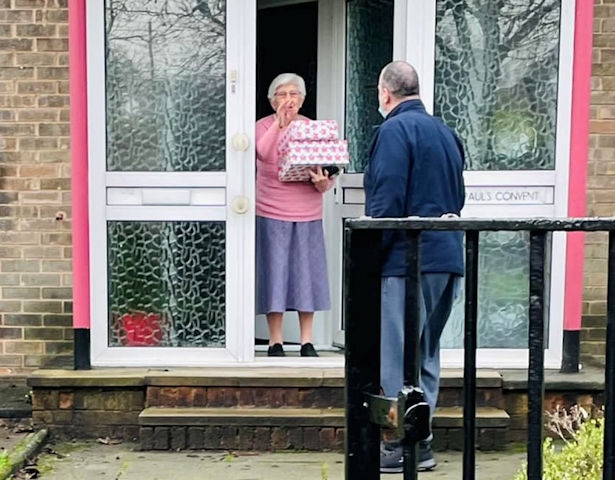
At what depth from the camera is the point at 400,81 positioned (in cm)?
358

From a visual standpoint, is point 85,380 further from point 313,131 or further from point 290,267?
point 313,131

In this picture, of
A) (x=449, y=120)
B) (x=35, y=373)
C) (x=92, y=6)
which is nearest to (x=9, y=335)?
(x=35, y=373)

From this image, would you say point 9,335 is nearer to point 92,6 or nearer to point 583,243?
point 92,6

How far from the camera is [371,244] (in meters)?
1.62

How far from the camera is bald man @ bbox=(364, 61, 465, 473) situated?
3447 millimetres

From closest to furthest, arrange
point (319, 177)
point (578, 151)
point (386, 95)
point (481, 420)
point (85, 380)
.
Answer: point (386, 95) → point (481, 420) → point (85, 380) → point (578, 151) → point (319, 177)

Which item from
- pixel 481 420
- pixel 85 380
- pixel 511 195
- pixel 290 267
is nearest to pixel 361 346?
pixel 481 420

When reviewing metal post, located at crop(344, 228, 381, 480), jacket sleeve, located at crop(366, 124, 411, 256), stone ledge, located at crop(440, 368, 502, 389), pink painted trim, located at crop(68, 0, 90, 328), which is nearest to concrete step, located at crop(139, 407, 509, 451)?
stone ledge, located at crop(440, 368, 502, 389)

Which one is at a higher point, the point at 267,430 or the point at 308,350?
the point at 308,350

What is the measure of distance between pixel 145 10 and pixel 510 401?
287cm

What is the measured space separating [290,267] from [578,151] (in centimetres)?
174

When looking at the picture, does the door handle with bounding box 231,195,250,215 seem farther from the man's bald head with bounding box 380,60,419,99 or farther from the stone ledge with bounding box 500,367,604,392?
the stone ledge with bounding box 500,367,604,392

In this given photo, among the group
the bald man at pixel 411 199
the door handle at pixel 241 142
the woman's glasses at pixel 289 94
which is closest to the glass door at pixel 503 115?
the woman's glasses at pixel 289 94

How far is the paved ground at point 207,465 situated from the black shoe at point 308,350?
27.5 inches
